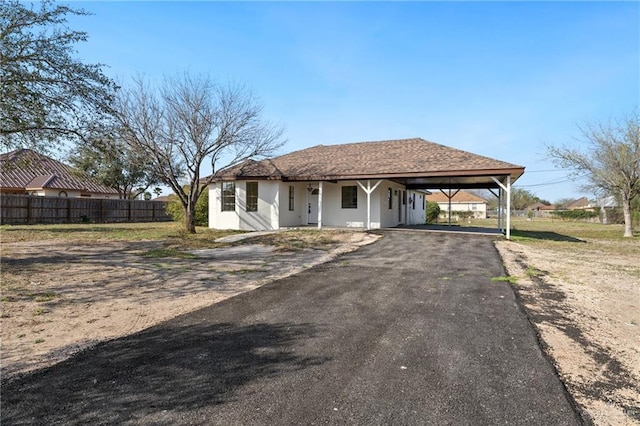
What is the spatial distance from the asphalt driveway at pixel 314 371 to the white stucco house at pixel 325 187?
12.1 meters

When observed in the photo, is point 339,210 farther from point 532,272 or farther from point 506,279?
point 506,279

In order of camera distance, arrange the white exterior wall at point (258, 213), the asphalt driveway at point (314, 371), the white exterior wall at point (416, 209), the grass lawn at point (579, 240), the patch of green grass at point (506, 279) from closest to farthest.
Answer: the asphalt driveway at point (314, 371) < the patch of green grass at point (506, 279) < the grass lawn at point (579, 240) < the white exterior wall at point (258, 213) < the white exterior wall at point (416, 209)

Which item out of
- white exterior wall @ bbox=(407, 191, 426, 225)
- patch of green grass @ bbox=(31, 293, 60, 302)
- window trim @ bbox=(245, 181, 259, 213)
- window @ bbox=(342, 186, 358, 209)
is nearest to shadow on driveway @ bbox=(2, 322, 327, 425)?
patch of green grass @ bbox=(31, 293, 60, 302)

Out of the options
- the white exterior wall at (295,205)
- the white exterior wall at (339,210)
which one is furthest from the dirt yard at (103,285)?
the white exterior wall at (339,210)

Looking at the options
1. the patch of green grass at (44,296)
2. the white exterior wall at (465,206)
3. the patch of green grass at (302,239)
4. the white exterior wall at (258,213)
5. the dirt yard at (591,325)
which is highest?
the white exterior wall at (465,206)

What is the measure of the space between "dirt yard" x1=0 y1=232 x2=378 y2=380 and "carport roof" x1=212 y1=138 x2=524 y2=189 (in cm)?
585

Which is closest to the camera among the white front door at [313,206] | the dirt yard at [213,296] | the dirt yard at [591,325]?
the dirt yard at [591,325]

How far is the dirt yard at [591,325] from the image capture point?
290 cm

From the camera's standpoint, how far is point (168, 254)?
1048 centimetres

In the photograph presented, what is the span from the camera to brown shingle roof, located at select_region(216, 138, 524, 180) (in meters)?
15.5

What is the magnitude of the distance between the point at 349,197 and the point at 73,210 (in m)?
18.8

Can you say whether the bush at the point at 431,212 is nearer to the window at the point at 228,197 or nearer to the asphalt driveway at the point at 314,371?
the window at the point at 228,197

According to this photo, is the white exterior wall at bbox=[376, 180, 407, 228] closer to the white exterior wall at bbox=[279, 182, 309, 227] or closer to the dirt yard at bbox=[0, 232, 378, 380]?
the white exterior wall at bbox=[279, 182, 309, 227]

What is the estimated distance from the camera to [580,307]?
5.50 m
